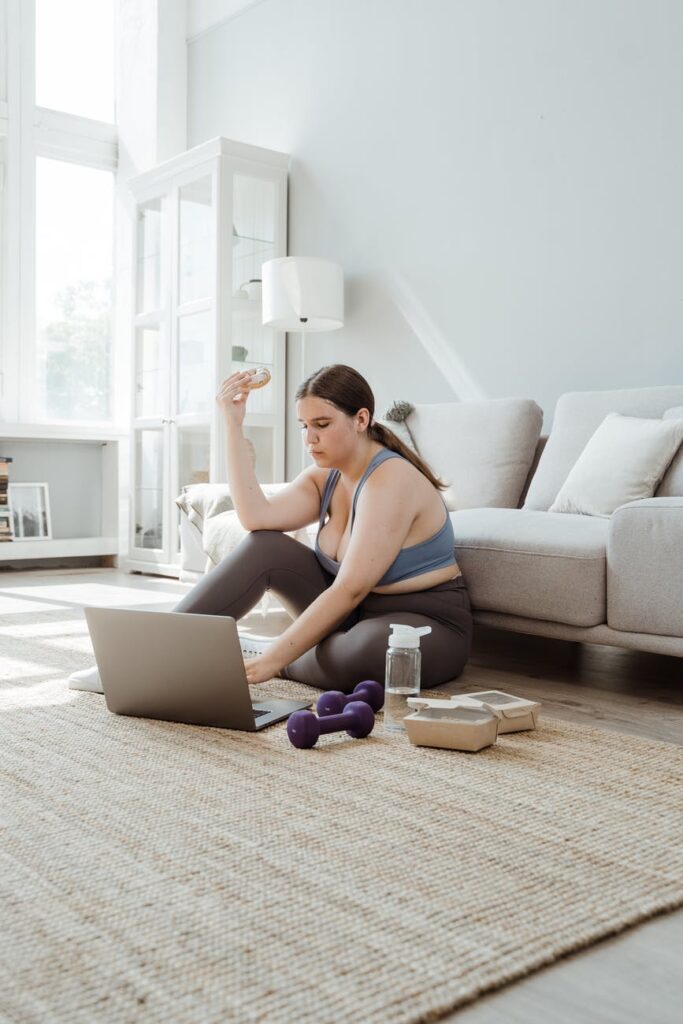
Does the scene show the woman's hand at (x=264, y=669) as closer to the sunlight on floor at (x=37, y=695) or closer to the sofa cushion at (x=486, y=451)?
the sunlight on floor at (x=37, y=695)

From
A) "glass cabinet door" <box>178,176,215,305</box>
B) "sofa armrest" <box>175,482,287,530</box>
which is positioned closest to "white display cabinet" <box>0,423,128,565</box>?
"glass cabinet door" <box>178,176,215,305</box>

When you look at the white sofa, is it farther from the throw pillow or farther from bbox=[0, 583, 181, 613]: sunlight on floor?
bbox=[0, 583, 181, 613]: sunlight on floor

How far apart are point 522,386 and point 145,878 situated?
9.41 feet

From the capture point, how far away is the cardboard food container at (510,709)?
1.89 meters

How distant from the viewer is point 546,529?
2455 millimetres

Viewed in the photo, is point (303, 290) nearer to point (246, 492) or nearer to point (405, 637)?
point (246, 492)

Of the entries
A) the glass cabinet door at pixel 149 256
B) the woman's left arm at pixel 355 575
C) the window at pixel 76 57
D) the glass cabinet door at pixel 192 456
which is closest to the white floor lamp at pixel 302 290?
the glass cabinet door at pixel 192 456

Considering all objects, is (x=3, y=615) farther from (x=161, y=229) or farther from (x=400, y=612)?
(x=161, y=229)

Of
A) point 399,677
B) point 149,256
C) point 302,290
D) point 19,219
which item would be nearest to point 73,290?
point 19,219

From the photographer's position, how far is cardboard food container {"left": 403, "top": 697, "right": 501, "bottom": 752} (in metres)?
1.76

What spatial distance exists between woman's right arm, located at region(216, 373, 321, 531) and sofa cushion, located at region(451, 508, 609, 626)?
1.52ft

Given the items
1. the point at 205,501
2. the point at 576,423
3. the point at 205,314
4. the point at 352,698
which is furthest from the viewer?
the point at 205,314

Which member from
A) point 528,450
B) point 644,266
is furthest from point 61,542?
point 644,266

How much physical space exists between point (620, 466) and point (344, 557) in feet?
3.09
